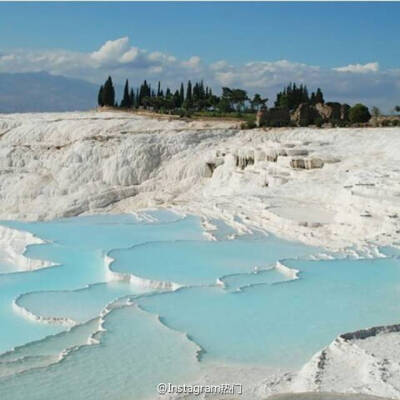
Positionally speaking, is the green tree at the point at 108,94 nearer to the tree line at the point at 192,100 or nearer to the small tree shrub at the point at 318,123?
the tree line at the point at 192,100

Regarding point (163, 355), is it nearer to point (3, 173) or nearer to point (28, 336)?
point (28, 336)

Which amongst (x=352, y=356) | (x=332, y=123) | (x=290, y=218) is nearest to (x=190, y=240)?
(x=290, y=218)

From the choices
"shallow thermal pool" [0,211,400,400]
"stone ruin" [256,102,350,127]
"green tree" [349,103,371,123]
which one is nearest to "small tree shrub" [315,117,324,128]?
"stone ruin" [256,102,350,127]

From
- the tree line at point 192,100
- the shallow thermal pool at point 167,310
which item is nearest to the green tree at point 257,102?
the tree line at point 192,100

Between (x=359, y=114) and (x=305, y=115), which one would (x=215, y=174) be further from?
(x=359, y=114)

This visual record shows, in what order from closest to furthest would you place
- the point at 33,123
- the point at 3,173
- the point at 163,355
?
the point at 163,355 < the point at 3,173 < the point at 33,123

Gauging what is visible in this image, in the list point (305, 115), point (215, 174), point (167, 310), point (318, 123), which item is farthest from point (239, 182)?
point (167, 310)
